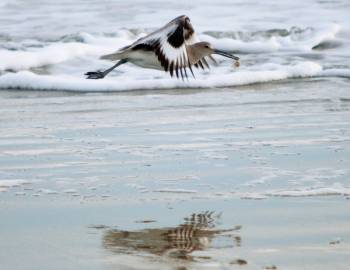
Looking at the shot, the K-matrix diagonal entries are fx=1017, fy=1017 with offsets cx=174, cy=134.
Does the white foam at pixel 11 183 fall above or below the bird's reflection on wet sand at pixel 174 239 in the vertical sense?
above

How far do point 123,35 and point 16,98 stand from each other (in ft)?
16.1

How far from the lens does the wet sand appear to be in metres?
4.28

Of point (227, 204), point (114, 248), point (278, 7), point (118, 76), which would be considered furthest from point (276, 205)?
point (278, 7)

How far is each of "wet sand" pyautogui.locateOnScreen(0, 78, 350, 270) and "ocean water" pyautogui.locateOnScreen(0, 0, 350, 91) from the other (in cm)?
141

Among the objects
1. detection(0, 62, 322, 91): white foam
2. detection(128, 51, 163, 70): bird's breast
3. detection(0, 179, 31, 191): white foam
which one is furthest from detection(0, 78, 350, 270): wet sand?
detection(0, 62, 322, 91): white foam

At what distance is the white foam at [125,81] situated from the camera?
32.7ft

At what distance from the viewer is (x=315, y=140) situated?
6.89 m

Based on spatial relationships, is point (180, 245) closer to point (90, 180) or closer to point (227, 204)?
point (227, 204)

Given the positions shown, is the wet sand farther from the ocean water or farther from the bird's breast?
the ocean water

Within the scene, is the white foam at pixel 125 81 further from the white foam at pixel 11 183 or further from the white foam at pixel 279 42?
the white foam at pixel 11 183

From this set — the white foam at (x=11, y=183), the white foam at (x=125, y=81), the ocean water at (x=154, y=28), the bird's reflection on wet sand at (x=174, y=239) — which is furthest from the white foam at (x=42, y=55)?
the bird's reflection on wet sand at (x=174, y=239)

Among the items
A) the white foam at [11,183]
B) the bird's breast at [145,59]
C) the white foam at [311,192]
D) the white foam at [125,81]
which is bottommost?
the white foam at [311,192]

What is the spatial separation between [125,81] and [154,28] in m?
4.43

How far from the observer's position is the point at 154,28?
1454 cm
